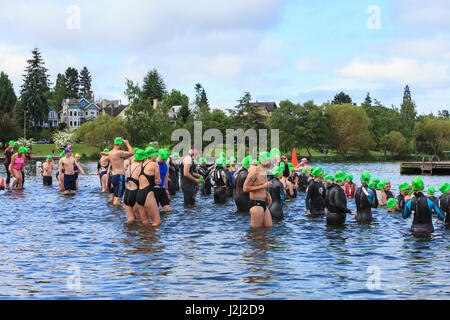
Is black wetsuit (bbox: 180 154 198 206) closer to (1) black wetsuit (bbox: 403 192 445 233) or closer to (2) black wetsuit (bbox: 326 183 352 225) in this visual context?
(2) black wetsuit (bbox: 326 183 352 225)

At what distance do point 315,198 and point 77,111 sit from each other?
14490 centimetres

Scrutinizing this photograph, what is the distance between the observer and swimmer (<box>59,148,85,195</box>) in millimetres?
22250

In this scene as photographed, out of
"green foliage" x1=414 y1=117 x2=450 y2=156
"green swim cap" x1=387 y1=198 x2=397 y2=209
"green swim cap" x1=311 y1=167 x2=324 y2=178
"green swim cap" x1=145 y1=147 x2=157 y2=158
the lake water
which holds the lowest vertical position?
the lake water

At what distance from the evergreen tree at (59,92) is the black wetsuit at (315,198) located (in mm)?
158134

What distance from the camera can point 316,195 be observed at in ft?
51.2

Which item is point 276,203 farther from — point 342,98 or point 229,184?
point 342,98

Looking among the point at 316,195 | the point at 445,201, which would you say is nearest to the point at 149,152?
the point at 316,195

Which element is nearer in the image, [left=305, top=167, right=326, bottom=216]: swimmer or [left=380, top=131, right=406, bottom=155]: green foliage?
[left=305, top=167, right=326, bottom=216]: swimmer

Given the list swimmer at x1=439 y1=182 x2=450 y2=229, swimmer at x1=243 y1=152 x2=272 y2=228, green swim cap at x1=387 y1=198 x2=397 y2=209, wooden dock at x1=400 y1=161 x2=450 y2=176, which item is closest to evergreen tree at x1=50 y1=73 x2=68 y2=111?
wooden dock at x1=400 y1=161 x2=450 y2=176

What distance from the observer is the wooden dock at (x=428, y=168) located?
5169 cm

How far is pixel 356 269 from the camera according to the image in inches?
384

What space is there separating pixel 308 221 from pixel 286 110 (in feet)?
284

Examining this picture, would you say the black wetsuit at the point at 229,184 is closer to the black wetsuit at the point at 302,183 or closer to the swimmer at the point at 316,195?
the swimmer at the point at 316,195

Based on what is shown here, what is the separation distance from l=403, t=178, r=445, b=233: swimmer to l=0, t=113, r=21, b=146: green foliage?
319ft
